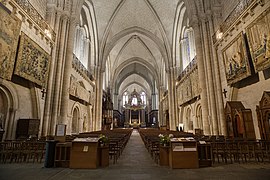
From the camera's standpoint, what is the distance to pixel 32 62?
7.84 meters

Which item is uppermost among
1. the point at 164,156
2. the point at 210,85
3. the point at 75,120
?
the point at 210,85

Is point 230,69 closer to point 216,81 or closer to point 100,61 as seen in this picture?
point 216,81

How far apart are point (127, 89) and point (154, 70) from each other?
18295 millimetres

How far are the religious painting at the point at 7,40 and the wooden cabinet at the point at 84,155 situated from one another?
13.7 ft

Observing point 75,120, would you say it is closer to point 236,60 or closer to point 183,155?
point 183,155

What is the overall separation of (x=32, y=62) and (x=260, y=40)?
10019 mm

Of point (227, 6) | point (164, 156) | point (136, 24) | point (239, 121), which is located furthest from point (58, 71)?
point (136, 24)

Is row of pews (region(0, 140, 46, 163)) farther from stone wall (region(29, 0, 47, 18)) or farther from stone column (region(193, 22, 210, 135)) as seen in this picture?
stone column (region(193, 22, 210, 135))

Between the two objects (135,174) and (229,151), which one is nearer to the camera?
(135,174)

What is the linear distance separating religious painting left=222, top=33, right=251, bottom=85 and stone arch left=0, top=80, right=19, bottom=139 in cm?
1028

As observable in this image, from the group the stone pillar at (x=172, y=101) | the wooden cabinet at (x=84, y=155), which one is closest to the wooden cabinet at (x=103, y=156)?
the wooden cabinet at (x=84, y=155)

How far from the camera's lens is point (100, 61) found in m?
20.6

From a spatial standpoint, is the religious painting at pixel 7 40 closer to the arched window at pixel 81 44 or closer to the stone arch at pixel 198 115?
the arched window at pixel 81 44

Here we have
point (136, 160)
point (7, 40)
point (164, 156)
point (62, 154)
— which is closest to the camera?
point (62, 154)
